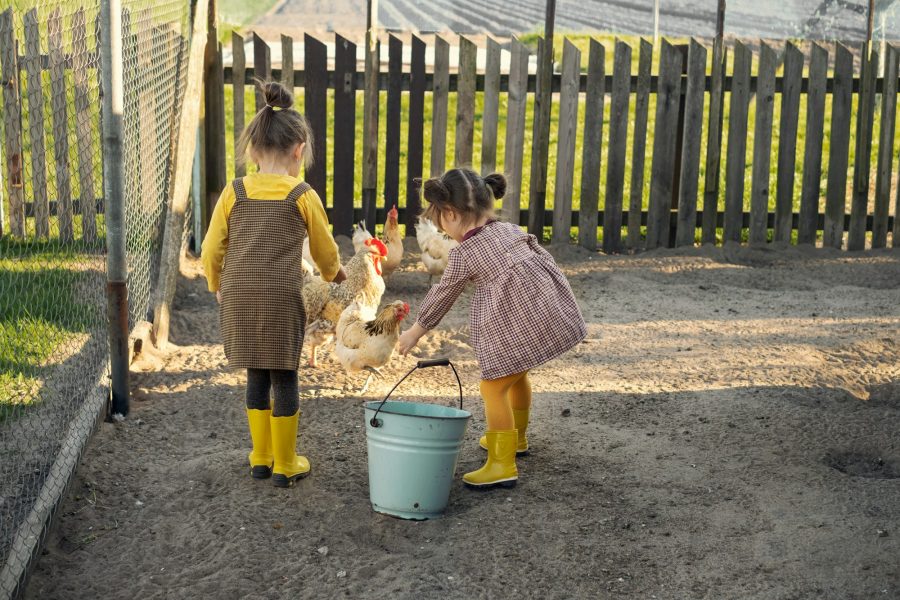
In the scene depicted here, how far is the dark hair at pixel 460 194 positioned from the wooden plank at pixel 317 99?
409cm

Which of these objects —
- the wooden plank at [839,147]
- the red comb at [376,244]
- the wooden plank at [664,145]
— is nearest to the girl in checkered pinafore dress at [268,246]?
the red comb at [376,244]

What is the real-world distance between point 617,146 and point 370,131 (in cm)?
198

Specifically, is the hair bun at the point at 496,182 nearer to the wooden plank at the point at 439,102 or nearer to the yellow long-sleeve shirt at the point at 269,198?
the yellow long-sleeve shirt at the point at 269,198

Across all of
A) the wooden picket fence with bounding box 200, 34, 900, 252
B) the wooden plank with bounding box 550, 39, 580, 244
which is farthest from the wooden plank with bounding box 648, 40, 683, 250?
the wooden plank with bounding box 550, 39, 580, 244

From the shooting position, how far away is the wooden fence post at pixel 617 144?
7.95 m

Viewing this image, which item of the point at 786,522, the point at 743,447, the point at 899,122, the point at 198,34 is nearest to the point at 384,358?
the point at 743,447

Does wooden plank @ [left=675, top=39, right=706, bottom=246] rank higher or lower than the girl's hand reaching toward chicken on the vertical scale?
higher

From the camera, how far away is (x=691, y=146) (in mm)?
8133

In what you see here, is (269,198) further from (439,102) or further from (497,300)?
(439,102)

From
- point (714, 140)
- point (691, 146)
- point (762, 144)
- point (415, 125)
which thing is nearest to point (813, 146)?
point (762, 144)

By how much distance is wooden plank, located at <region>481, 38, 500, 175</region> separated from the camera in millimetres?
7840

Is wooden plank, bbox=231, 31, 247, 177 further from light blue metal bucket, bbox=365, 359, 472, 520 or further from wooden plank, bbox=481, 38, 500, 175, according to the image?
light blue metal bucket, bbox=365, 359, 472, 520

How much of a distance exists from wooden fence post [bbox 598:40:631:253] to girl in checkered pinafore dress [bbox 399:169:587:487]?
4400 mm

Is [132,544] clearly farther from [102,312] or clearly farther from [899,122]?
[899,122]
